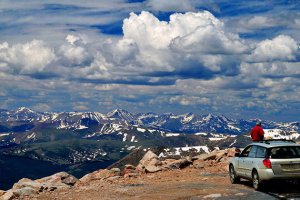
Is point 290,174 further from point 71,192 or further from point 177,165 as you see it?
point 177,165

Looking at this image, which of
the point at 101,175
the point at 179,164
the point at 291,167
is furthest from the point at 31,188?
the point at 291,167

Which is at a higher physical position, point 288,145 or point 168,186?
point 288,145

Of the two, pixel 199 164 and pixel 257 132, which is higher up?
pixel 257 132

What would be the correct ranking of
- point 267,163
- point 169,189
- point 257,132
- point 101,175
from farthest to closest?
point 101,175, point 257,132, point 169,189, point 267,163

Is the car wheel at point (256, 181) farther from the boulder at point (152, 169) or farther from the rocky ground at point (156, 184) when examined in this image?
the boulder at point (152, 169)

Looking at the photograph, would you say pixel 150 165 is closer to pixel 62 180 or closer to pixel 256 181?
pixel 62 180

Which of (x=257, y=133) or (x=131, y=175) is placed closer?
(x=257, y=133)

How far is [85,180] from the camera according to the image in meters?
34.5

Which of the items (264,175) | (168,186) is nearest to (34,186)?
(168,186)

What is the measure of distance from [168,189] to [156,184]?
299 cm

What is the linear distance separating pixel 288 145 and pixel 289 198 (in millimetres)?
3199

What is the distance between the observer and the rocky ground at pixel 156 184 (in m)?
23.6

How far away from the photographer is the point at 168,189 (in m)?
25.8

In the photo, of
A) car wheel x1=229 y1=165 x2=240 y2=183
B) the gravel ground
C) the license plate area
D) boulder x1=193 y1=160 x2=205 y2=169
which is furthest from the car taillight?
boulder x1=193 y1=160 x2=205 y2=169
